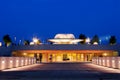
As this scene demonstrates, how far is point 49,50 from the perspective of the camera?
114 meters

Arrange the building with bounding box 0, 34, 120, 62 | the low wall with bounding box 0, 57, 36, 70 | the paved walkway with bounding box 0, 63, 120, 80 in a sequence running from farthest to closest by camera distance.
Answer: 1. the building with bounding box 0, 34, 120, 62
2. the low wall with bounding box 0, 57, 36, 70
3. the paved walkway with bounding box 0, 63, 120, 80

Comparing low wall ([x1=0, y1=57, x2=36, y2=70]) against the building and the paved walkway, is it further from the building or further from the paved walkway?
the building

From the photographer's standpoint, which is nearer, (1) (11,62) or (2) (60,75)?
(2) (60,75)

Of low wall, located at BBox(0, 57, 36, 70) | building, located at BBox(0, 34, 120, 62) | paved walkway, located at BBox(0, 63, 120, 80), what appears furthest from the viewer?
building, located at BBox(0, 34, 120, 62)

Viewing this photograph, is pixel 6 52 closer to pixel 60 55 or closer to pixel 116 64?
pixel 60 55

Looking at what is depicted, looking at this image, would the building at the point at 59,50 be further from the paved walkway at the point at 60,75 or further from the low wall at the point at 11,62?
the paved walkway at the point at 60,75

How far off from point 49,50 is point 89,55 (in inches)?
574

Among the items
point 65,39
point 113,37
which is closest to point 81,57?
point 65,39

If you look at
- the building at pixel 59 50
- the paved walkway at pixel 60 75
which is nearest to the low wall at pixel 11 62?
the paved walkway at pixel 60 75

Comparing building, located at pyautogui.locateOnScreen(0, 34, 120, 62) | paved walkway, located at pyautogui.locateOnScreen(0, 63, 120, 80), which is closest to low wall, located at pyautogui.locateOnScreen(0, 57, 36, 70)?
paved walkway, located at pyautogui.locateOnScreen(0, 63, 120, 80)

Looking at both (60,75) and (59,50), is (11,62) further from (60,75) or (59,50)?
(59,50)

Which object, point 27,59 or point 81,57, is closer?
point 27,59

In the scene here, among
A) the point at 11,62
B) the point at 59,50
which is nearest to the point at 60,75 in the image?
the point at 11,62

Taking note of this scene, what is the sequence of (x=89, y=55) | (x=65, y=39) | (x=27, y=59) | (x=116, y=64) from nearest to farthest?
1. (x=116, y=64)
2. (x=27, y=59)
3. (x=89, y=55)
4. (x=65, y=39)
